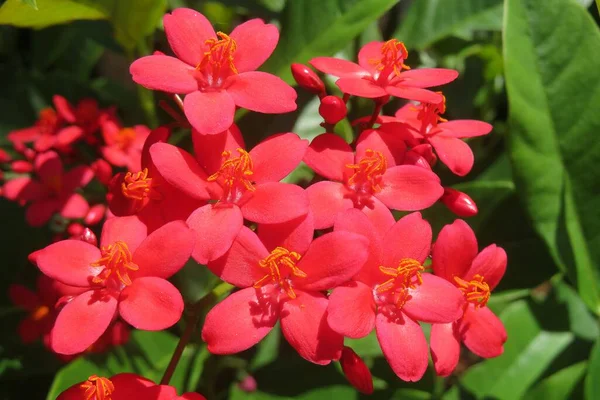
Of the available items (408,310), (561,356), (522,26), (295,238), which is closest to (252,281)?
(295,238)

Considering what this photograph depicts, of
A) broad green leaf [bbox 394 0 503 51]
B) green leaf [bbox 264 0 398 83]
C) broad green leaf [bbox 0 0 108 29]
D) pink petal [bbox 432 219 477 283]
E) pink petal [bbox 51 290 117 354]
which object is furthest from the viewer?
broad green leaf [bbox 394 0 503 51]

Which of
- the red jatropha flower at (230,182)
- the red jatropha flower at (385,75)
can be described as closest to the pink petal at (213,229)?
the red jatropha flower at (230,182)

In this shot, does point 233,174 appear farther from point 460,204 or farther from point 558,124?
point 558,124

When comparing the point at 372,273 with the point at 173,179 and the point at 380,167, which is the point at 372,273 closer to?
the point at 380,167

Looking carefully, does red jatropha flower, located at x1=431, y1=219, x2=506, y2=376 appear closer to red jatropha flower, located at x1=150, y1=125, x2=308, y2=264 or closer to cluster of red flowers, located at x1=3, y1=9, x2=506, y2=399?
cluster of red flowers, located at x1=3, y1=9, x2=506, y2=399

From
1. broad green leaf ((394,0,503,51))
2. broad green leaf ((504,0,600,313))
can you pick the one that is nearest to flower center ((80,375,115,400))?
broad green leaf ((504,0,600,313))

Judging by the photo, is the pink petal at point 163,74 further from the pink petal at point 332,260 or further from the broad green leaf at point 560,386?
the broad green leaf at point 560,386
